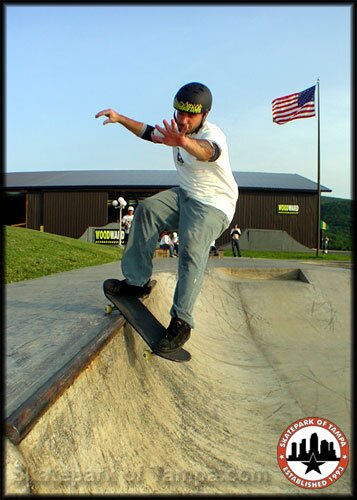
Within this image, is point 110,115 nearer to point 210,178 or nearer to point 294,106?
point 210,178

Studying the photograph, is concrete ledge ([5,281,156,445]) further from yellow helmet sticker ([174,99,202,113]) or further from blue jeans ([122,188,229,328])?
yellow helmet sticker ([174,99,202,113])

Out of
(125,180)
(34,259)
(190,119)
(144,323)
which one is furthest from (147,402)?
(125,180)

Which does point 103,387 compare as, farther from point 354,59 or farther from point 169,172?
point 169,172

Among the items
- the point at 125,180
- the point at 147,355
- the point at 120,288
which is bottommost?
the point at 147,355

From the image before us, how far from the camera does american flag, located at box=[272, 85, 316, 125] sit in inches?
862

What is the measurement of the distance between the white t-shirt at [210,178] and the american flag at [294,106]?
66.0 feet

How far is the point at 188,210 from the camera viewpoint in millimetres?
3238

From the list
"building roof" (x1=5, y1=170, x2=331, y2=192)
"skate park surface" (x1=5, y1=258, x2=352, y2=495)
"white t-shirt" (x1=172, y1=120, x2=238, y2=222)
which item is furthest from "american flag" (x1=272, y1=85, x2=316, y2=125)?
"white t-shirt" (x1=172, y1=120, x2=238, y2=222)

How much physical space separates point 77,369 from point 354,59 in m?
3.72

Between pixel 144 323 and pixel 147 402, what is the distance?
1.94ft

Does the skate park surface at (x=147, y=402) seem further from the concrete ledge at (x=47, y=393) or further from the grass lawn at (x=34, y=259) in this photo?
the grass lawn at (x=34, y=259)

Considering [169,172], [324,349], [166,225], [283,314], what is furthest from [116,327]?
[169,172]

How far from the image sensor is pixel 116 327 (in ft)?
10.1

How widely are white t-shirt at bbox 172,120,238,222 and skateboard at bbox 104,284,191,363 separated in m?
0.91
